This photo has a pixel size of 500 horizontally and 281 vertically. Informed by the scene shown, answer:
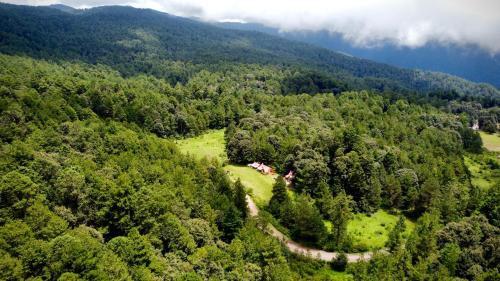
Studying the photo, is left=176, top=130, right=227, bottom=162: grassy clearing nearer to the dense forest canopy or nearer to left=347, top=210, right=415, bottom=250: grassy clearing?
the dense forest canopy

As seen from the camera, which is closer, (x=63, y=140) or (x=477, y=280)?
(x=477, y=280)

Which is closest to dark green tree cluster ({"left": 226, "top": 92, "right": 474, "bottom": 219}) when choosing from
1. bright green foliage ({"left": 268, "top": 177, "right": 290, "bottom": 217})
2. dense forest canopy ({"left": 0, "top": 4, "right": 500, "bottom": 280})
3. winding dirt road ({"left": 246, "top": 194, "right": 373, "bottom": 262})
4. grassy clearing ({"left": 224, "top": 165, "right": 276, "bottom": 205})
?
dense forest canopy ({"left": 0, "top": 4, "right": 500, "bottom": 280})

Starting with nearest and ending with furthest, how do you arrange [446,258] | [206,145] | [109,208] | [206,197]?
[109,208] < [446,258] < [206,197] < [206,145]

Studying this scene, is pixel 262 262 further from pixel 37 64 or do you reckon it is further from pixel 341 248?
pixel 37 64

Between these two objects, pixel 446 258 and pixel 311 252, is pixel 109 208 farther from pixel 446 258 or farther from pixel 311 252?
pixel 446 258

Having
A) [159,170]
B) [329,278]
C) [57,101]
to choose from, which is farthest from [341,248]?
[57,101]

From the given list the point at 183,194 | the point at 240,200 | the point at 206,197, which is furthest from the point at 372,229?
the point at 183,194
